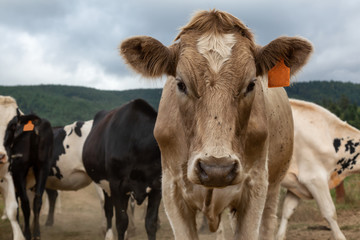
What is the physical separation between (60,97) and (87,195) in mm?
75349

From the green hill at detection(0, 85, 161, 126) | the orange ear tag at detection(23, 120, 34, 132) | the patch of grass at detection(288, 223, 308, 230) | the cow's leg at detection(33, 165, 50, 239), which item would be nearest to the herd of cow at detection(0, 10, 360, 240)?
the cow's leg at detection(33, 165, 50, 239)

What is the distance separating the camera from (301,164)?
7.79 metres

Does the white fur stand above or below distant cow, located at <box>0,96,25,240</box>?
above

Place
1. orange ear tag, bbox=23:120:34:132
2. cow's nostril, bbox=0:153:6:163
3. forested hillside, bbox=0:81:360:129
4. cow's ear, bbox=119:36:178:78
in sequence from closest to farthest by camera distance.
A: cow's ear, bbox=119:36:178:78 < cow's nostril, bbox=0:153:6:163 < orange ear tag, bbox=23:120:34:132 < forested hillside, bbox=0:81:360:129

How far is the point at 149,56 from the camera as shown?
11.1ft

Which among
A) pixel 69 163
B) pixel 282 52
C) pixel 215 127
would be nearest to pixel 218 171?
pixel 215 127

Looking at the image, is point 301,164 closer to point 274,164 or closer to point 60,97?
point 274,164

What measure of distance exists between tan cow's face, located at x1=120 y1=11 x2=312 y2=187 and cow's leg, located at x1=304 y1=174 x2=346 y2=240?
390cm

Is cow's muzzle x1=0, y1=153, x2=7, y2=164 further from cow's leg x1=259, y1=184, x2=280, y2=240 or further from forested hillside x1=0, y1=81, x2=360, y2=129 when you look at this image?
forested hillside x1=0, y1=81, x2=360, y2=129

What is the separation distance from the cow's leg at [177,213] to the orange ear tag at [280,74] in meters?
1.14

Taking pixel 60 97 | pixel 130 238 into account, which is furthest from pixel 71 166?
pixel 60 97

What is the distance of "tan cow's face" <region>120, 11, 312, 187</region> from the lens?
2750 mm

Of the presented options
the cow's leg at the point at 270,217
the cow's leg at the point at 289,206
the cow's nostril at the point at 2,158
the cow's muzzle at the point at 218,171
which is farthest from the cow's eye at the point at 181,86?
the cow's leg at the point at 289,206

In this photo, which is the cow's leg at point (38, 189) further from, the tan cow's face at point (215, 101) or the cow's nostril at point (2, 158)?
the tan cow's face at point (215, 101)
